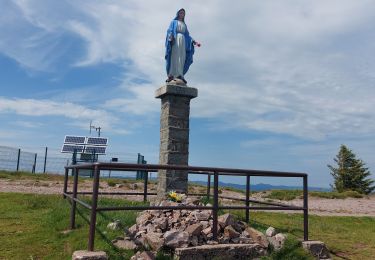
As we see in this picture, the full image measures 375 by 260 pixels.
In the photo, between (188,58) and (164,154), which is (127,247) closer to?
(164,154)

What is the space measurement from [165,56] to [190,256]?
7.97 meters

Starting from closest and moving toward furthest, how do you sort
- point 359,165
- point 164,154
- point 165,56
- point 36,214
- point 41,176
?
point 36,214
point 164,154
point 165,56
point 41,176
point 359,165

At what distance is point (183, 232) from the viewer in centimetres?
588

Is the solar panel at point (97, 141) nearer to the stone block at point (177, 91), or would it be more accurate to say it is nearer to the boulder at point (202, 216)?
the stone block at point (177, 91)

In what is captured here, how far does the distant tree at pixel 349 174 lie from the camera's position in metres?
33.8

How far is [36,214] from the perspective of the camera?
8805 millimetres

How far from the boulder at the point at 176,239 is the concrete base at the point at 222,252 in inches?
4.5

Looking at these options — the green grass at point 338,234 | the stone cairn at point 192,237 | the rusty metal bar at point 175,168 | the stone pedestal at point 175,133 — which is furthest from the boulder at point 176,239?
the stone pedestal at point 175,133

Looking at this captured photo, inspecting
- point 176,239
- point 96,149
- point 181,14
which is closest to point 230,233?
point 176,239

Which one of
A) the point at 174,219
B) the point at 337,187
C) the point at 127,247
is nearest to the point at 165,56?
the point at 174,219

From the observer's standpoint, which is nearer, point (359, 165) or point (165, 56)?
point (165, 56)

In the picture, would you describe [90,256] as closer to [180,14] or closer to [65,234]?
[65,234]

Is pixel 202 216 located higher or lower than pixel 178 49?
lower

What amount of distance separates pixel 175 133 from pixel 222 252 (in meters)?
5.79
